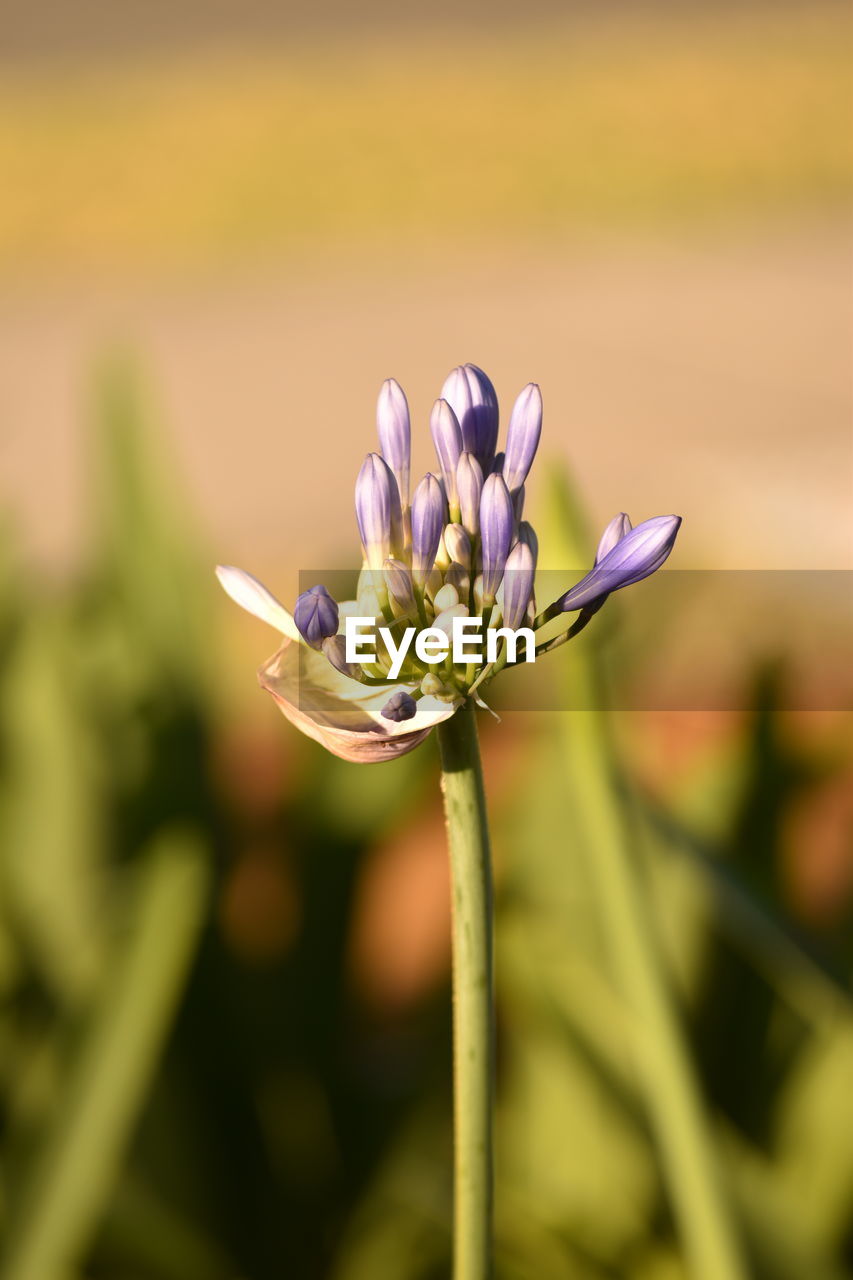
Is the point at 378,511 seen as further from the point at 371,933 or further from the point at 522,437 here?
the point at 371,933

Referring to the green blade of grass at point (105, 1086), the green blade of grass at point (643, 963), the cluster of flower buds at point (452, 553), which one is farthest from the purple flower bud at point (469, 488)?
the green blade of grass at point (105, 1086)

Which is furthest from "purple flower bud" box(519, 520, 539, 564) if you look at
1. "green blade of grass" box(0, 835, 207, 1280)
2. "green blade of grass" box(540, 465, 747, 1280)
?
"green blade of grass" box(0, 835, 207, 1280)

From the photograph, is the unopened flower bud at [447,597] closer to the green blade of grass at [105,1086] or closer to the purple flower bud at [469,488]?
the purple flower bud at [469,488]

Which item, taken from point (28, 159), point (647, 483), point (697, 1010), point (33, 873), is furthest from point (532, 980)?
point (28, 159)

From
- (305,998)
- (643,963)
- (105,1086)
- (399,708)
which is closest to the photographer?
(399,708)

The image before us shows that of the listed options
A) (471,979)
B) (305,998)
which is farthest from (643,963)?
(305,998)

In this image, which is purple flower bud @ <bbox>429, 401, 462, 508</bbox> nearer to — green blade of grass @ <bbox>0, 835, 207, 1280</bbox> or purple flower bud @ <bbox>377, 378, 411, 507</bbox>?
purple flower bud @ <bbox>377, 378, 411, 507</bbox>
